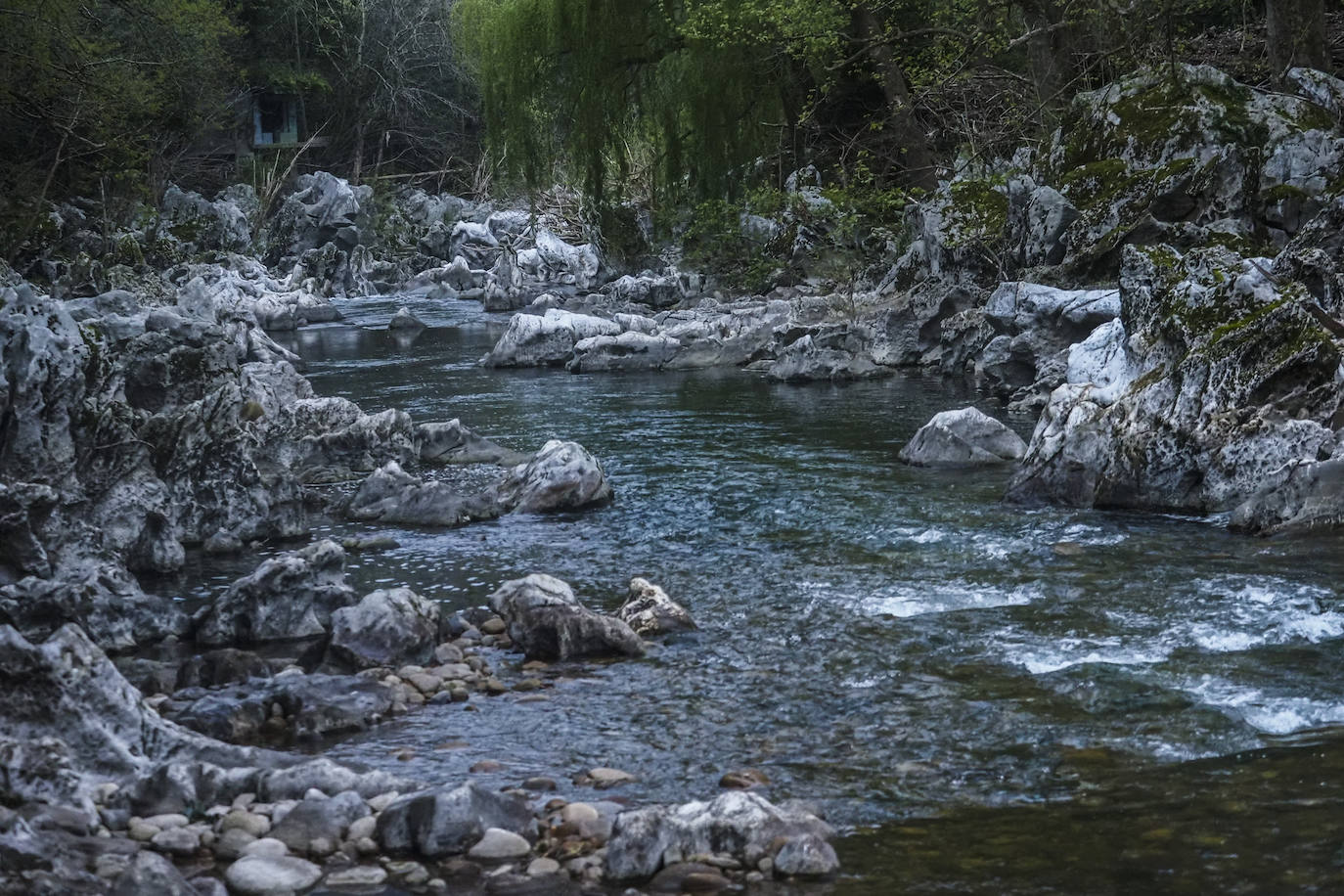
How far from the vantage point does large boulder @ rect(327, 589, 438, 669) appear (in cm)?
709

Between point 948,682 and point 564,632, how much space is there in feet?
6.62

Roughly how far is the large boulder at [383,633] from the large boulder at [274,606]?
388 millimetres

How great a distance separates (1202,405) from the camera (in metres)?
9.96

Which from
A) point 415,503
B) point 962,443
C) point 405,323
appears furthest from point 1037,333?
point 405,323

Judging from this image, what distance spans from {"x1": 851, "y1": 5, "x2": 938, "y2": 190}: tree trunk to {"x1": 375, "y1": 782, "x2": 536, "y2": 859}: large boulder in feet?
58.1

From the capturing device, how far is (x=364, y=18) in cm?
4775

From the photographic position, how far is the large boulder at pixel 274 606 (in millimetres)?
7707

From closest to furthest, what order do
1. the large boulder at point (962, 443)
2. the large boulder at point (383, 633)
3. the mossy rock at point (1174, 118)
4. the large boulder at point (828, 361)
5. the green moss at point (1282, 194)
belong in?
the large boulder at point (383, 633)
the large boulder at point (962, 443)
the green moss at point (1282, 194)
the mossy rock at point (1174, 118)
the large boulder at point (828, 361)

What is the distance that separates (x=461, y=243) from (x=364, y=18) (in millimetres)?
12108

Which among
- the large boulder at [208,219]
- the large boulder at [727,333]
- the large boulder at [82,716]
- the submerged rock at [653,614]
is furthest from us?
the large boulder at [208,219]

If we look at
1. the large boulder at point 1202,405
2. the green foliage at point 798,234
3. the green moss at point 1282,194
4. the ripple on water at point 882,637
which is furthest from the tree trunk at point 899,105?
the ripple on water at point 882,637

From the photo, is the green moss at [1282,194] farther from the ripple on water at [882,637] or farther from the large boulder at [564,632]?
the large boulder at [564,632]

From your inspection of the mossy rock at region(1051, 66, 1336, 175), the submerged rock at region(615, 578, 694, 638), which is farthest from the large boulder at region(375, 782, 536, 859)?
the mossy rock at region(1051, 66, 1336, 175)

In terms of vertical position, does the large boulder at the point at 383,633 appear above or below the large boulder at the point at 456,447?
below
